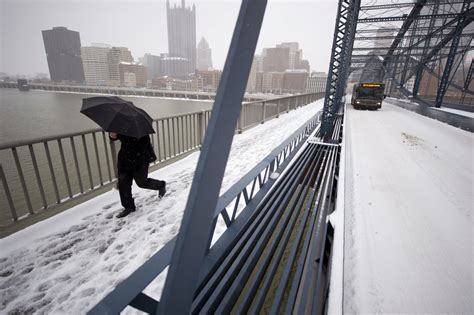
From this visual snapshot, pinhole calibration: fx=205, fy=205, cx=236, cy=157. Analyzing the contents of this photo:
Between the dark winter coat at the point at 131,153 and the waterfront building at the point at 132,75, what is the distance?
78830 mm

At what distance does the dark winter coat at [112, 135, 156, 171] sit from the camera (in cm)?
343

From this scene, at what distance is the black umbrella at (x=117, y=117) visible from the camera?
10.3ft

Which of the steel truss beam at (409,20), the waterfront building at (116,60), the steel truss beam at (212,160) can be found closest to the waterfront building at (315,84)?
the steel truss beam at (409,20)

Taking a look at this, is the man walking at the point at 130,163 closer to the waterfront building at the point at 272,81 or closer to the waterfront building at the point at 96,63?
the waterfront building at the point at 96,63

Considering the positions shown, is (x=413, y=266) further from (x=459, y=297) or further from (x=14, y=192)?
(x=14, y=192)

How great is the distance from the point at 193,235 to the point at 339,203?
2.88 m

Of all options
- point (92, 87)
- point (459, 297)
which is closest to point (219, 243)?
point (459, 297)

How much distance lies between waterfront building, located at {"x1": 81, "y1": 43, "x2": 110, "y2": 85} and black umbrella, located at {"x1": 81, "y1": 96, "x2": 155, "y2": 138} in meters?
70.0

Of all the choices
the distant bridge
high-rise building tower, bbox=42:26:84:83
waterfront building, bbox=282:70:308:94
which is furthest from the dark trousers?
waterfront building, bbox=282:70:308:94

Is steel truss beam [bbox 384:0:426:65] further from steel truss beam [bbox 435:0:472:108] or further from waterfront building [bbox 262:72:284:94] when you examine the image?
waterfront building [bbox 262:72:284:94]

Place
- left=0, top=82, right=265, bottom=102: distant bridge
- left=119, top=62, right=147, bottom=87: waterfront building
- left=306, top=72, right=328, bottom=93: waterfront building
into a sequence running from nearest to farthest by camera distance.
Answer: left=0, top=82, right=265, bottom=102: distant bridge → left=119, top=62, right=147, bottom=87: waterfront building → left=306, top=72, right=328, bottom=93: waterfront building

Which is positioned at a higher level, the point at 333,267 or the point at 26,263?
the point at 333,267

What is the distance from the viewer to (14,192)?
16.0 feet

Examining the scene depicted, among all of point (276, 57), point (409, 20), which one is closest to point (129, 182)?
point (409, 20)
